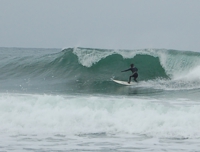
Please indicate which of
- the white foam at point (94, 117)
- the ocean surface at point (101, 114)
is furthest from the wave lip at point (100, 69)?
the white foam at point (94, 117)

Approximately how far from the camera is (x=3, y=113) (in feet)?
37.9

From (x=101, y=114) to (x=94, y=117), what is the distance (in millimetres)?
220

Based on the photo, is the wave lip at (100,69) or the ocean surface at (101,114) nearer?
the ocean surface at (101,114)

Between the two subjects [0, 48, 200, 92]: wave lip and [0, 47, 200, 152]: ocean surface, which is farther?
[0, 48, 200, 92]: wave lip

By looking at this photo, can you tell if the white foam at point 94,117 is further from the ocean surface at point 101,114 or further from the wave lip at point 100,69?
the wave lip at point 100,69

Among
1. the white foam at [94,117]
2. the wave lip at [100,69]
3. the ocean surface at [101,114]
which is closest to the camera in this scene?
the ocean surface at [101,114]

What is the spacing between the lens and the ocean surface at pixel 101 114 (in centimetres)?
909

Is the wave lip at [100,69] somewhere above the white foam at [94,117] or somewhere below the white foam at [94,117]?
above

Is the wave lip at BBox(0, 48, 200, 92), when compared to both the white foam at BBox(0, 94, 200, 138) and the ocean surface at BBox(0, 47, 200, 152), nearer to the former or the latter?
the ocean surface at BBox(0, 47, 200, 152)

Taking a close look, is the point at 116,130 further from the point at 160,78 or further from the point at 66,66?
the point at 66,66

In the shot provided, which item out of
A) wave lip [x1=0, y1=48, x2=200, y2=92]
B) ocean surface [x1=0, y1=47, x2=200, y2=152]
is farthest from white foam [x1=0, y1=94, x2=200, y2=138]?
Answer: wave lip [x1=0, y1=48, x2=200, y2=92]

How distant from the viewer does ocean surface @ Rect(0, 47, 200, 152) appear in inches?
358

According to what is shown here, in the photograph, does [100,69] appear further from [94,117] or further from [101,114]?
[94,117]

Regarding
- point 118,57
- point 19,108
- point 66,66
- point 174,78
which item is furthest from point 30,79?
point 19,108
